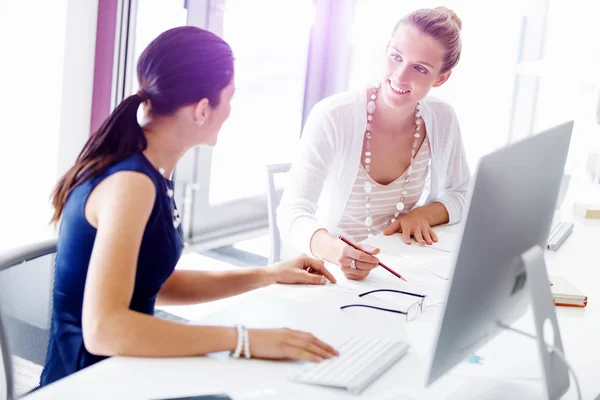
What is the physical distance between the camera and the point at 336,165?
2.21m

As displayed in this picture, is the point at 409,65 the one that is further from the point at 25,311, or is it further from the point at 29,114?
the point at 29,114

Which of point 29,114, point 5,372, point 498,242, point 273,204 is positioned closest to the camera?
point 498,242

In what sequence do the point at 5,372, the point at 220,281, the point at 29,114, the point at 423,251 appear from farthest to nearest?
the point at 29,114 < the point at 423,251 < the point at 220,281 < the point at 5,372

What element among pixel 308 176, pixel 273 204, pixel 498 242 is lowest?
pixel 273 204

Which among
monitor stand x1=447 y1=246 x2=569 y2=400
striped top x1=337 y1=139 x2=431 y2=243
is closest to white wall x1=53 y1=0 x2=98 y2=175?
striped top x1=337 y1=139 x2=431 y2=243

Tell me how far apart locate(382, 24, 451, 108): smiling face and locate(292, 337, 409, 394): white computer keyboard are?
2.98ft

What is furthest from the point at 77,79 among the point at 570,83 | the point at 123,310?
the point at 570,83

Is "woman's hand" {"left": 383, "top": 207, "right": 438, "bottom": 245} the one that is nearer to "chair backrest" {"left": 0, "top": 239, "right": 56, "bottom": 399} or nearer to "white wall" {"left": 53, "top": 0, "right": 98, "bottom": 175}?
"chair backrest" {"left": 0, "top": 239, "right": 56, "bottom": 399}

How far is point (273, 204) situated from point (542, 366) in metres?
1.32

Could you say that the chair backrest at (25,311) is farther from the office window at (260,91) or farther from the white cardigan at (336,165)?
the office window at (260,91)

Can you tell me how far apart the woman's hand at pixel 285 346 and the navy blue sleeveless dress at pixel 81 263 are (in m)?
0.26

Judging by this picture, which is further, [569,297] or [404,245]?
[404,245]

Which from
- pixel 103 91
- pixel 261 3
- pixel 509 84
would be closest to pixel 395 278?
pixel 103 91

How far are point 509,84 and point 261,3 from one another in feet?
4.64
